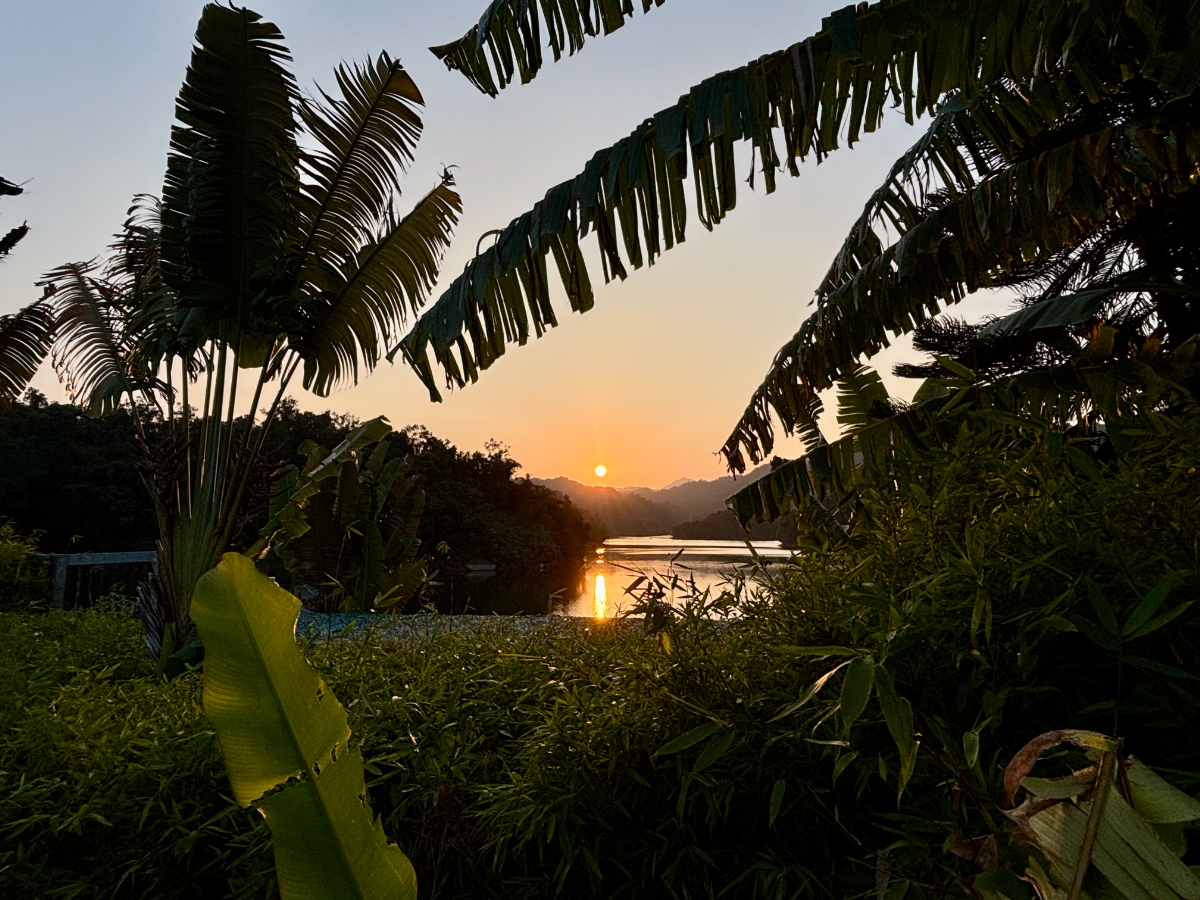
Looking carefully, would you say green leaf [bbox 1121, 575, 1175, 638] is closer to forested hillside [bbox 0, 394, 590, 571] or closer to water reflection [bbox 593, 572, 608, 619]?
water reflection [bbox 593, 572, 608, 619]

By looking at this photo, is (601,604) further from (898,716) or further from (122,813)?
(898,716)

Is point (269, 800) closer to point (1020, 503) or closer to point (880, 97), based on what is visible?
point (1020, 503)

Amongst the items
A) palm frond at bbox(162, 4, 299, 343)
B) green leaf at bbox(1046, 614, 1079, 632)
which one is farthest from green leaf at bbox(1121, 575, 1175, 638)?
palm frond at bbox(162, 4, 299, 343)

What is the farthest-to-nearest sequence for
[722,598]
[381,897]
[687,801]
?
1. [722,598]
2. [687,801]
3. [381,897]

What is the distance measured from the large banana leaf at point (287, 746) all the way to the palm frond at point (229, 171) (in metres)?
3.90

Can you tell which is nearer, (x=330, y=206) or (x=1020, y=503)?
(x=1020, y=503)

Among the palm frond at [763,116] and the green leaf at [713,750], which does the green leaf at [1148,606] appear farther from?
the palm frond at [763,116]

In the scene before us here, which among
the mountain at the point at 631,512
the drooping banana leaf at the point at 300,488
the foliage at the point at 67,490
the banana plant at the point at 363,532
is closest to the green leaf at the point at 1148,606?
the drooping banana leaf at the point at 300,488

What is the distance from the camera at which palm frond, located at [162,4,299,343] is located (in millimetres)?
3973

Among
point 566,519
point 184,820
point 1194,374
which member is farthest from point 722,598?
point 566,519

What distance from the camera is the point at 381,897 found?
67 cm

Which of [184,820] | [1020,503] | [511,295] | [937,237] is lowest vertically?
[184,820]

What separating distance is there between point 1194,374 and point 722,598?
134 cm

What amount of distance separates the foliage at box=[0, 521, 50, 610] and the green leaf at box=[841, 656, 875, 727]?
796 cm
